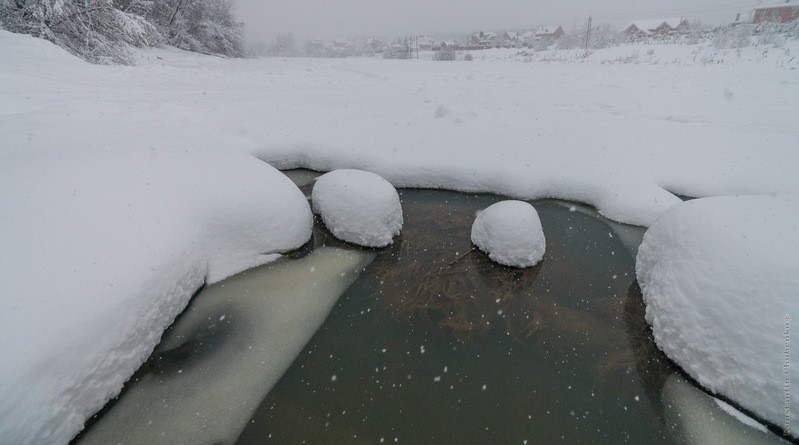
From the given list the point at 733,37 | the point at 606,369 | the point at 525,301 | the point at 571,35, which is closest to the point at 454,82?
the point at 525,301

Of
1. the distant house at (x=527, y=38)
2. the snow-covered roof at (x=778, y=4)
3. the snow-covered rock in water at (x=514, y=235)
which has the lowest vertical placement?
the snow-covered rock in water at (x=514, y=235)

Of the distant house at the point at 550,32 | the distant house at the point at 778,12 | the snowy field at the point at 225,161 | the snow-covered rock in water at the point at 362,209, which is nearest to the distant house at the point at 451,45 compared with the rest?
the distant house at the point at 550,32

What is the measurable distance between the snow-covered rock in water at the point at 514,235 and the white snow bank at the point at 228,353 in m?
Result: 1.89

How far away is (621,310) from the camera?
4.28 metres

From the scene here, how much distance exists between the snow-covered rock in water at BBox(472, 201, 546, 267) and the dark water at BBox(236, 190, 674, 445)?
0.58 feet

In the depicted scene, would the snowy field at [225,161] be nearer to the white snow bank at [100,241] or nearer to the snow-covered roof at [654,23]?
the white snow bank at [100,241]

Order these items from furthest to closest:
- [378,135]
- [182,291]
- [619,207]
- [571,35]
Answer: [571,35], [378,135], [619,207], [182,291]

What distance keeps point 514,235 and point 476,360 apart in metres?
1.88

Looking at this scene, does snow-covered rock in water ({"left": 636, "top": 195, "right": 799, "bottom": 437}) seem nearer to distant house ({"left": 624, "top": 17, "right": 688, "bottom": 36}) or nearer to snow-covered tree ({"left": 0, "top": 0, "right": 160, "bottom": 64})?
snow-covered tree ({"left": 0, "top": 0, "right": 160, "bottom": 64})

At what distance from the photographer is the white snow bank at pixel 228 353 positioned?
2998 mm

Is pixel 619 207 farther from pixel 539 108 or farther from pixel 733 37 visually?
pixel 733 37

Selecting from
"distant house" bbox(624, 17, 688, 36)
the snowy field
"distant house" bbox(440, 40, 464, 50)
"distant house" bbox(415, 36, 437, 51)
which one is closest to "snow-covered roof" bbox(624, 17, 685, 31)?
"distant house" bbox(624, 17, 688, 36)

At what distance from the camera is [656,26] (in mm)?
46500

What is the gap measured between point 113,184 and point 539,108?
960 cm
